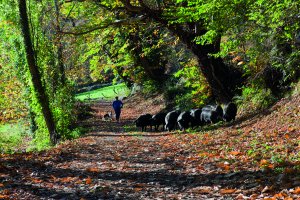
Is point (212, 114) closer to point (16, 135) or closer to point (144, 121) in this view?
point (144, 121)

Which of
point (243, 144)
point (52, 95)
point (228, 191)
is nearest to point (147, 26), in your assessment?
point (52, 95)

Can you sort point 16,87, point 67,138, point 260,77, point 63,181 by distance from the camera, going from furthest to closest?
point 16,87, point 67,138, point 260,77, point 63,181

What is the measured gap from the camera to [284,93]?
16891mm

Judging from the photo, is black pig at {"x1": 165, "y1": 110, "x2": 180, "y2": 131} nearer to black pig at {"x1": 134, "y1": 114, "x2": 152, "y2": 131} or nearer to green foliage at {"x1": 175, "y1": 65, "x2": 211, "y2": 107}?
black pig at {"x1": 134, "y1": 114, "x2": 152, "y2": 131}

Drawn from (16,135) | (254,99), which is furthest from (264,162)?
(16,135)

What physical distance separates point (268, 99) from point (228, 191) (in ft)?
36.8

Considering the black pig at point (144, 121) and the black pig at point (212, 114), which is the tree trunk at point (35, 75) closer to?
the black pig at point (144, 121)

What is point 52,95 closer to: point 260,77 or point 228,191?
point 260,77

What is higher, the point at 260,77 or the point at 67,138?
the point at 260,77

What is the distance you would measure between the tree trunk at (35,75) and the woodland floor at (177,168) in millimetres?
4112

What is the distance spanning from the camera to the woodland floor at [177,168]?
721 cm

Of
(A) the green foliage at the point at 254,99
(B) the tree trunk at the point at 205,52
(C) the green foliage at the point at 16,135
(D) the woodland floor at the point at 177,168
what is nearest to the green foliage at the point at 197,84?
(B) the tree trunk at the point at 205,52

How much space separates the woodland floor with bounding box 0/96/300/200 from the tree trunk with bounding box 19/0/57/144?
4112mm

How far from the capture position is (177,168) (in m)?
9.62
